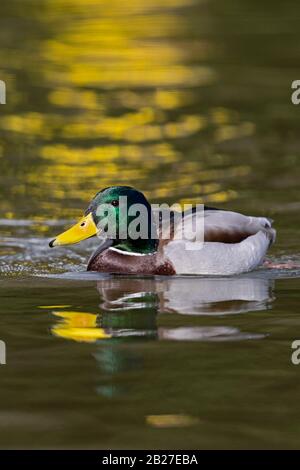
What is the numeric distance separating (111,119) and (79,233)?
627cm

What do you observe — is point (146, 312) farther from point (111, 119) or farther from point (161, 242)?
point (111, 119)

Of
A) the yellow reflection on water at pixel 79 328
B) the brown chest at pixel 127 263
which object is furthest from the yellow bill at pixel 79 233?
the yellow reflection on water at pixel 79 328

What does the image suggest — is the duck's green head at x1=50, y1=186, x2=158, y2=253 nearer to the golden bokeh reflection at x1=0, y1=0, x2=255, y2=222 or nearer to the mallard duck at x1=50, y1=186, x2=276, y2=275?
the mallard duck at x1=50, y1=186, x2=276, y2=275

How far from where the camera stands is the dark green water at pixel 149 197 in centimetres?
575

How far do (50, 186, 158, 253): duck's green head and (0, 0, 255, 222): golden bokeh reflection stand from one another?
6.76 ft

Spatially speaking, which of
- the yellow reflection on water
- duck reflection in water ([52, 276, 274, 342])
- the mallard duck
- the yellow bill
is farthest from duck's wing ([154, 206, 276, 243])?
the yellow reflection on water

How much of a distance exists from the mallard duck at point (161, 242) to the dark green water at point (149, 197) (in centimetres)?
21

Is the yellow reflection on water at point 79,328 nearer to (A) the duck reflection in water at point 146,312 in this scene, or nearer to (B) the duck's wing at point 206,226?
(A) the duck reflection in water at point 146,312

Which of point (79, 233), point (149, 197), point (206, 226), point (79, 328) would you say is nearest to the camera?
point (79, 328)

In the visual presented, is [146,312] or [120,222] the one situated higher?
[120,222]

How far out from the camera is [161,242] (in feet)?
32.7

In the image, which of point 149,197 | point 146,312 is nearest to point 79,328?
point 146,312
